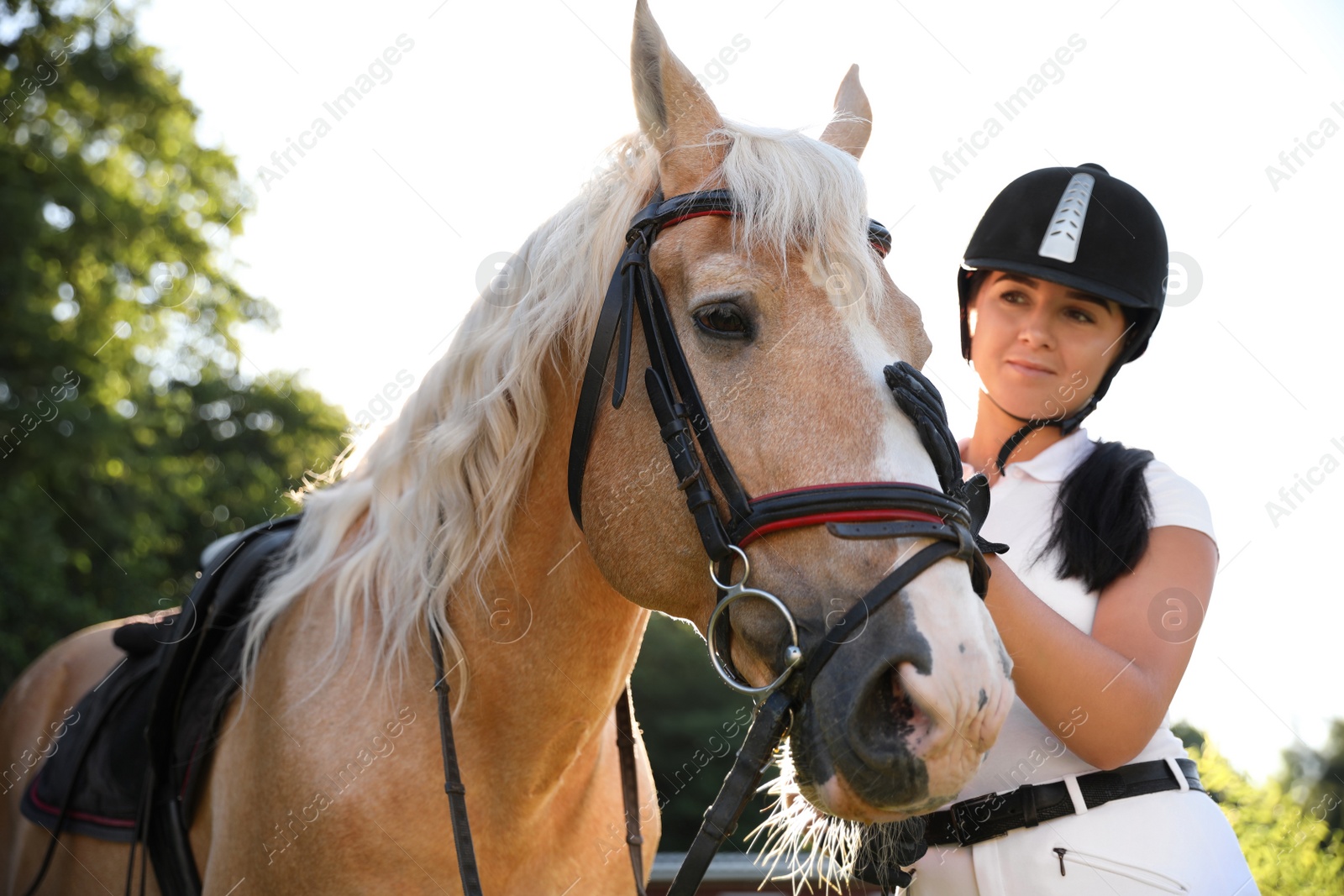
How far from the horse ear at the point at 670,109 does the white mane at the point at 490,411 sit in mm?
54

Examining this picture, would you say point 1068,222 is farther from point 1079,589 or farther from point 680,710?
point 680,710

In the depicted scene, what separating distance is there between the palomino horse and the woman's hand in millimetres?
376

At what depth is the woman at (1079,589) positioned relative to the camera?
1821mm

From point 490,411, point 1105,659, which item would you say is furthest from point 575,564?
point 1105,659

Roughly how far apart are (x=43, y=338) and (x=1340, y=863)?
57.8 feet

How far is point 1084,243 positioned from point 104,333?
706 inches

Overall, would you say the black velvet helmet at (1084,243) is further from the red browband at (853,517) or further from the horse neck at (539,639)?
the horse neck at (539,639)

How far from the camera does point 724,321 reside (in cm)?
181

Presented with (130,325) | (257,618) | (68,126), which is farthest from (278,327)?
(257,618)

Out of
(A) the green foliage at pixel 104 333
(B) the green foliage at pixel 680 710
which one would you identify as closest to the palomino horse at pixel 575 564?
(B) the green foliage at pixel 680 710

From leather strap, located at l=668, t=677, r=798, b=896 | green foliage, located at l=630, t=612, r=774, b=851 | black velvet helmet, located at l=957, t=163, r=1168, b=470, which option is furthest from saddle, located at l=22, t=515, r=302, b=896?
green foliage, located at l=630, t=612, r=774, b=851

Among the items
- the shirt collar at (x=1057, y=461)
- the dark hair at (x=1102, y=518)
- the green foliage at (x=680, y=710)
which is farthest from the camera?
the green foliage at (x=680, y=710)

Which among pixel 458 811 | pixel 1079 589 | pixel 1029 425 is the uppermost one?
pixel 458 811

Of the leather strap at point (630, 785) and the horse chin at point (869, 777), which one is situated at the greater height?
the horse chin at point (869, 777)
